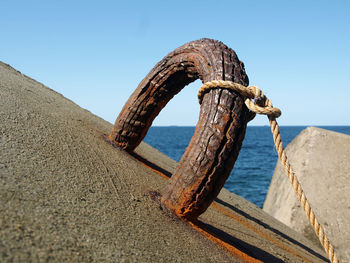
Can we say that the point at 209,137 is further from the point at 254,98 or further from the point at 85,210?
the point at 85,210

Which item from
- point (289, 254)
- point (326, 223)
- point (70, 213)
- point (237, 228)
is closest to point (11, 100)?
point (70, 213)

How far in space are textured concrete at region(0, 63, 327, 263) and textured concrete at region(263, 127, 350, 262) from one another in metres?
1.60

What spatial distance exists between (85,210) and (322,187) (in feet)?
12.3

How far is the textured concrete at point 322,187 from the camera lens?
391cm

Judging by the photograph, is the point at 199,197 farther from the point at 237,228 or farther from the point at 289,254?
the point at 289,254

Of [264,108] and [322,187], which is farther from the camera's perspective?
[322,187]

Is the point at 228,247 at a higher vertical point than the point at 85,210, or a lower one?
higher

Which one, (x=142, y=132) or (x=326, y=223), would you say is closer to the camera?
(x=142, y=132)

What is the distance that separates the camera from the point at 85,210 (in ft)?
4.82

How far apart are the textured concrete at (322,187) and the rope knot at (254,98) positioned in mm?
2726

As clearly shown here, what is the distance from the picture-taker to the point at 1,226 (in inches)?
44.6

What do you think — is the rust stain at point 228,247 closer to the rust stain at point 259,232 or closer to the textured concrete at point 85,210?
the textured concrete at point 85,210

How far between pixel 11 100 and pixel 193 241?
1.71 metres

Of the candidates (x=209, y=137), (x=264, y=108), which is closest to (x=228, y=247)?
(x=209, y=137)
